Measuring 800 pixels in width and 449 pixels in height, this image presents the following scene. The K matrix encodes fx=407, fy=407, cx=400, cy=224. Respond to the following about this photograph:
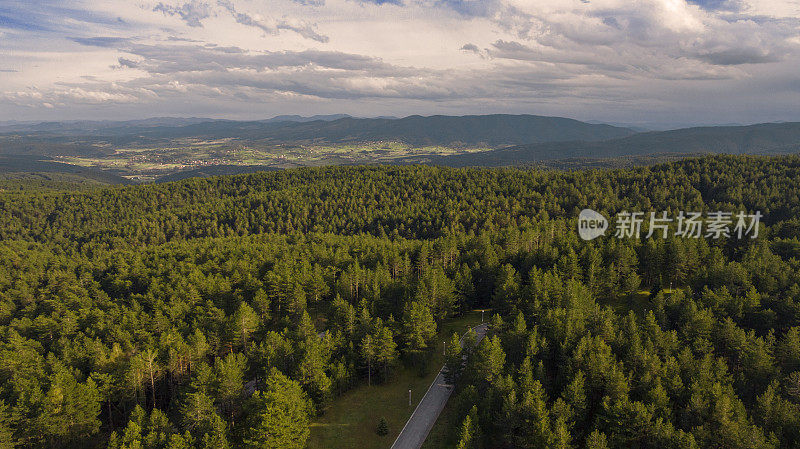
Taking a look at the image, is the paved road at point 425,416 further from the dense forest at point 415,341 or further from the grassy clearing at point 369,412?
the dense forest at point 415,341

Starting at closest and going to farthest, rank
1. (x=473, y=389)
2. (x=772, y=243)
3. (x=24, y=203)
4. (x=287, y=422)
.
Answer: (x=287, y=422) < (x=473, y=389) < (x=772, y=243) < (x=24, y=203)

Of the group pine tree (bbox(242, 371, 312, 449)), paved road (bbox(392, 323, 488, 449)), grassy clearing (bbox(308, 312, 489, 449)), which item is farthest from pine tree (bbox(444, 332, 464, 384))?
pine tree (bbox(242, 371, 312, 449))

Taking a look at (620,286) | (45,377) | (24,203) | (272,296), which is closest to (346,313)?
(272,296)

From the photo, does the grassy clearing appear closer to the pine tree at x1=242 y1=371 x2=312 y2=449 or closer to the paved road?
the paved road

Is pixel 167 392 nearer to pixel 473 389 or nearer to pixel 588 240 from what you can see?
pixel 473 389

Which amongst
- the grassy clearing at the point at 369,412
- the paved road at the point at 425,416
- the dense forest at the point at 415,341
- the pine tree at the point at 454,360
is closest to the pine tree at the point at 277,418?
the dense forest at the point at 415,341

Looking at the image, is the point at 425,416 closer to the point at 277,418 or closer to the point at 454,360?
the point at 454,360

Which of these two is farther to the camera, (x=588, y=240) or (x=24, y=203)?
(x=24, y=203)
